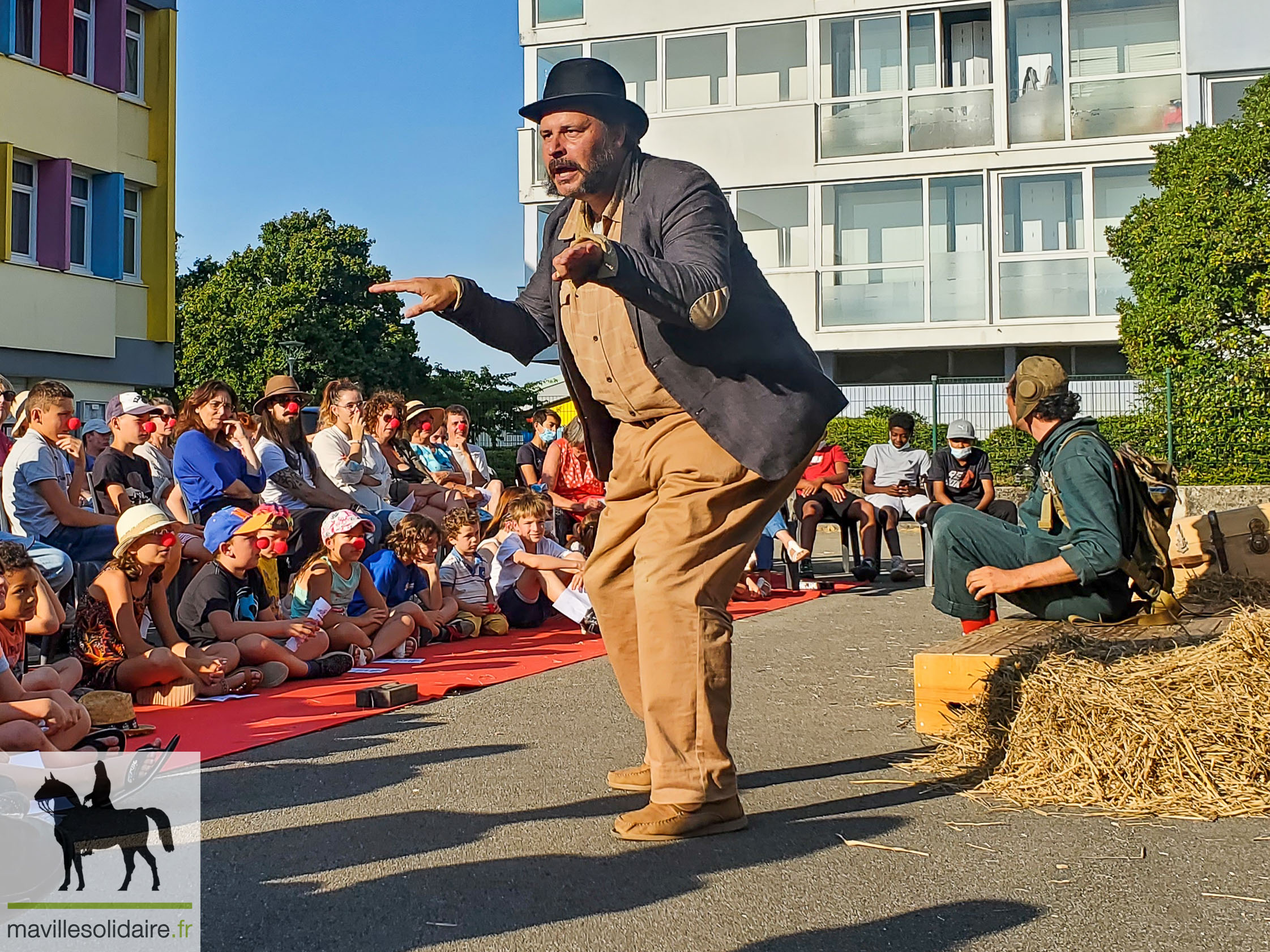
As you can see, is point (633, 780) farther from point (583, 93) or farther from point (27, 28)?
point (27, 28)

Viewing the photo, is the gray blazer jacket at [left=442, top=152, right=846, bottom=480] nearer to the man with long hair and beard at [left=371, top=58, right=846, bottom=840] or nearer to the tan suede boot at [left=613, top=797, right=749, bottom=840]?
the man with long hair and beard at [left=371, top=58, right=846, bottom=840]

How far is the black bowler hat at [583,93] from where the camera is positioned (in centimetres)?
456

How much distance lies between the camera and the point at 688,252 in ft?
14.2

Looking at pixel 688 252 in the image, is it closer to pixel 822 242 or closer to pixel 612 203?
pixel 612 203

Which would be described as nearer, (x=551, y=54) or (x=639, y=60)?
(x=639, y=60)

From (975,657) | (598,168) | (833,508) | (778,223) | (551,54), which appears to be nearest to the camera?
(598,168)

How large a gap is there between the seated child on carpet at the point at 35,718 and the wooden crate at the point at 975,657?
3.28 meters

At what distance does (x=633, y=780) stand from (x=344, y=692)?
9.81ft

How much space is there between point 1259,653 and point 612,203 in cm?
283

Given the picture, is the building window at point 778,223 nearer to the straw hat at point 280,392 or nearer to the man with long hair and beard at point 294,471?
the straw hat at point 280,392

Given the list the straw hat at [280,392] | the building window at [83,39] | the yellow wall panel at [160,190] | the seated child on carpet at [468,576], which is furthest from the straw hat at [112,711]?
the yellow wall panel at [160,190]

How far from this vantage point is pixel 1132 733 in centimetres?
502

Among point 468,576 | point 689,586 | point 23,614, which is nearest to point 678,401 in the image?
point 689,586

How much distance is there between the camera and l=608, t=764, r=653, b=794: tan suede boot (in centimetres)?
504
